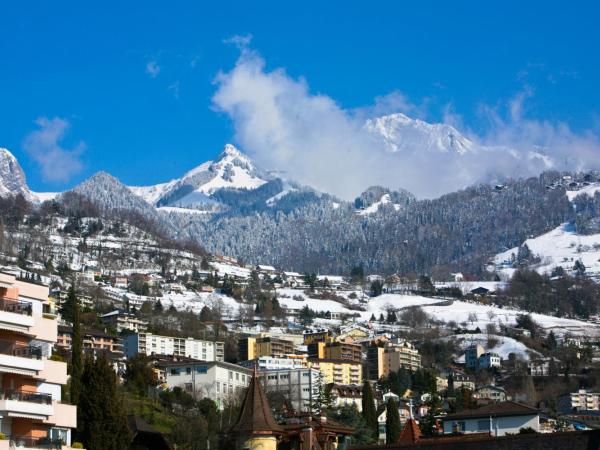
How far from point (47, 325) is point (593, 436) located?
22998mm

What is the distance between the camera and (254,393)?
5616 cm

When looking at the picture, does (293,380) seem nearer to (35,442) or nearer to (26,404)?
(35,442)

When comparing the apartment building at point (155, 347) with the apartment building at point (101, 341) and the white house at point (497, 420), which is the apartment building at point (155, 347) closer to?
the apartment building at point (101, 341)

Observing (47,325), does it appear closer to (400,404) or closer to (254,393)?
(254,393)

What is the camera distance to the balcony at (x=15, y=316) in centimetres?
4381

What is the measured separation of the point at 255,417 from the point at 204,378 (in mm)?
101892

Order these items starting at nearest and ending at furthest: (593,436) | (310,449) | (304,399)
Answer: (593,436) < (310,449) < (304,399)

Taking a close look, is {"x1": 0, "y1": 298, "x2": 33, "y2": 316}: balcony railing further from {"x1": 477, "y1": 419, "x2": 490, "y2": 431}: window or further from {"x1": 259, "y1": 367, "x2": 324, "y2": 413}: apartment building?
{"x1": 259, "y1": 367, "x2": 324, "y2": 413}: apartment building

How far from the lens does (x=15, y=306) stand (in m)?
44.6

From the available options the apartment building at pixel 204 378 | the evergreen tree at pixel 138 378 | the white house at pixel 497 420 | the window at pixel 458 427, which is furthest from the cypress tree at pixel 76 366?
the apartment building at pixel 204 378

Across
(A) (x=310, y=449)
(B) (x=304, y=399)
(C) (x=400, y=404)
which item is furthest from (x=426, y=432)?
(C) (x=400, y=404)

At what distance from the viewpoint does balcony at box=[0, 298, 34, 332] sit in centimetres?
4381

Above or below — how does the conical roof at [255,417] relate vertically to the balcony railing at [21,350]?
below

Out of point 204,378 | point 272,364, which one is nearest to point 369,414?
point 204,378
